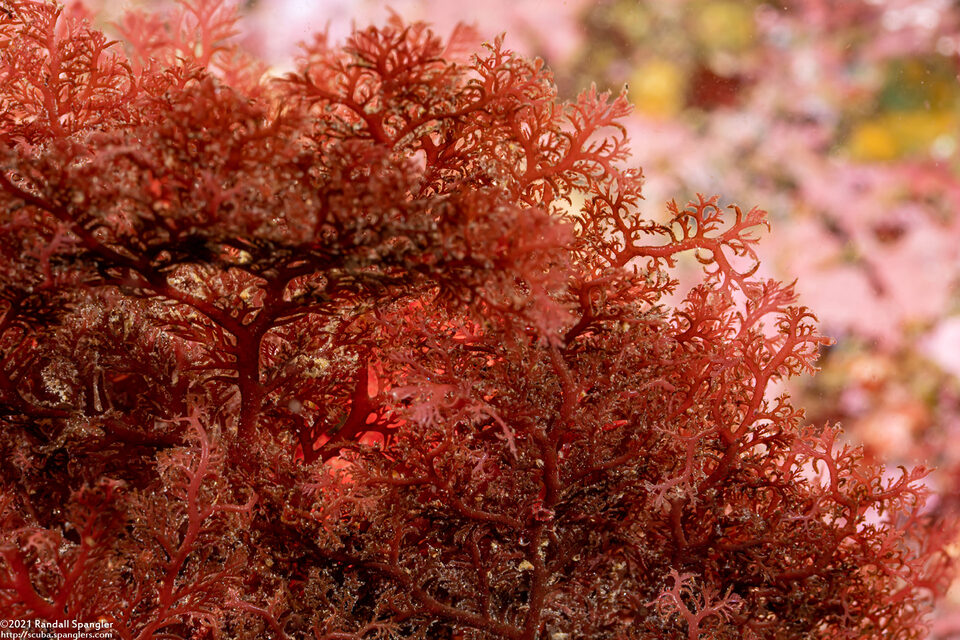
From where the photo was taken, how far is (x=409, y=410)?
0.47 metres

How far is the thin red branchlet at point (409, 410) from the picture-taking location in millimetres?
452

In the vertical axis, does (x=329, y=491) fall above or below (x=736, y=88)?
below

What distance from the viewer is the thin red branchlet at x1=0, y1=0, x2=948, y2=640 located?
1.48ft

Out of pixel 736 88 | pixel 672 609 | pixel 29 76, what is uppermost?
pixel 736 88

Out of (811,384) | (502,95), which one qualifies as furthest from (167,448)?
(811,384)

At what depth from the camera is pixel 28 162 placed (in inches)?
16.0

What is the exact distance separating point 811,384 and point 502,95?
1.83m

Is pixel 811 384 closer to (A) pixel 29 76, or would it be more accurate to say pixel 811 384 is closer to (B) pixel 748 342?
(B) pixel 748 342

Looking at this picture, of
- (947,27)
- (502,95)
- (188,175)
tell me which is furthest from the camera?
(947,27)

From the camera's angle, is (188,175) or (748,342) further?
(748,342)

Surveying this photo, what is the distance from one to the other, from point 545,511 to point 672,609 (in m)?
0.11

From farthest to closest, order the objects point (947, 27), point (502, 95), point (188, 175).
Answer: point (947, 27) → point (502, 95) → point (188, 175)

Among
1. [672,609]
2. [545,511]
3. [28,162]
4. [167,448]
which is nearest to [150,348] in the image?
[167,448]

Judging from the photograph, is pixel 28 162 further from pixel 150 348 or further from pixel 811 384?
pixel 811 384
